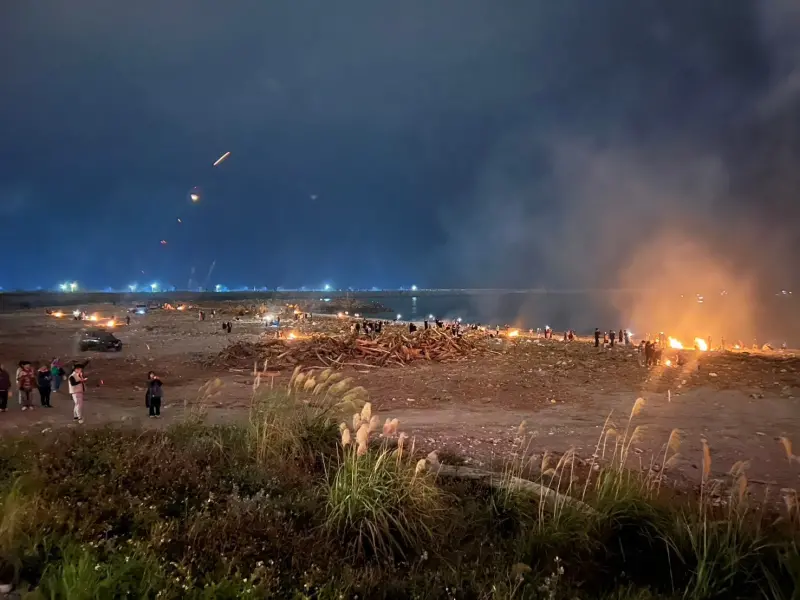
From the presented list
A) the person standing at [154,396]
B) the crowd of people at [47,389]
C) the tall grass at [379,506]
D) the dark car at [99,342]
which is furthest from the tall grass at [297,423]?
the dark car at [99,342]

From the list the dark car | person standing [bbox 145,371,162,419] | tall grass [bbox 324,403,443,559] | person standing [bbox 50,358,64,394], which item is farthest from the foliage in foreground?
the dark car

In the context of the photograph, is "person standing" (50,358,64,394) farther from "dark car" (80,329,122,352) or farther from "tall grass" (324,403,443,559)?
"tall grass" (324,403,443,559)

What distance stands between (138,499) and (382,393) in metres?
12.2

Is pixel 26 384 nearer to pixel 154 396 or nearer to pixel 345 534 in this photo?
pixel 154 396

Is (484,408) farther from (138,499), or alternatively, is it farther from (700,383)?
(138,499)

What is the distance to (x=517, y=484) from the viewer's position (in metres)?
6.51

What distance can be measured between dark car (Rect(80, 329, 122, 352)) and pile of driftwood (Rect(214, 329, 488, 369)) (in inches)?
360

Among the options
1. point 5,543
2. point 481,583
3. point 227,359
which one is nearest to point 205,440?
point 5,543

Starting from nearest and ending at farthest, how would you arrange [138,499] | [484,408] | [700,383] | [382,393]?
1. [138,499]
2. [484,408]
3. [382,393]
4. [700,383]

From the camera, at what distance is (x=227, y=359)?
2356 cm

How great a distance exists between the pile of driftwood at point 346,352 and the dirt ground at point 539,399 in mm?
921

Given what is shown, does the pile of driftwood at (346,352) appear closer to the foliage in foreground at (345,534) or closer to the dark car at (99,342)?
the dark car at (99,342)

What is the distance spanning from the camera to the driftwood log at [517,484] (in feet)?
19.1

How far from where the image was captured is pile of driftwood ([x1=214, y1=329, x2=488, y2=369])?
23288 mm
